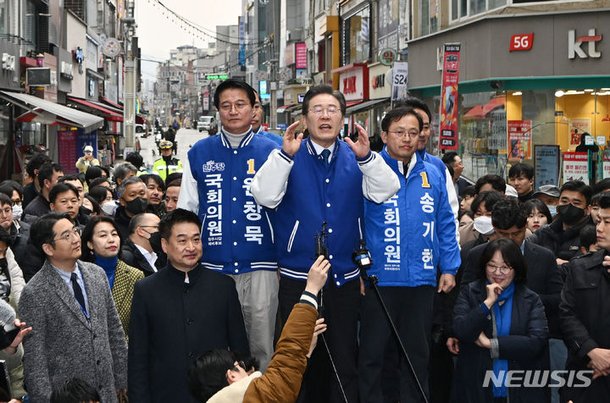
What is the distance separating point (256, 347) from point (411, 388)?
1.22m

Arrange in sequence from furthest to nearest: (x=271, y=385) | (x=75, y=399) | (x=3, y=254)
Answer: (x=3, y=254), (x=75, y=399), (x=271, y=385)

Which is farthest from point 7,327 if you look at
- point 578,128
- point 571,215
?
point 578,128

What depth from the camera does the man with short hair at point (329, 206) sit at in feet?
20.1

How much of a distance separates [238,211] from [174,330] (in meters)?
0.96

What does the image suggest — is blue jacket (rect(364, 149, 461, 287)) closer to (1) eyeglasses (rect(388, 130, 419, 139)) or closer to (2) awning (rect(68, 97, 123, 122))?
(1) eyeglasses (rect(388, 130, 419, 139))

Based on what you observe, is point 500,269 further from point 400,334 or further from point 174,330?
point 174,330

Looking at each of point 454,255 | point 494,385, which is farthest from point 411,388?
point 454,255

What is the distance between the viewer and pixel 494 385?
6633 millimetres

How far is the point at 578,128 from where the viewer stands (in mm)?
22219

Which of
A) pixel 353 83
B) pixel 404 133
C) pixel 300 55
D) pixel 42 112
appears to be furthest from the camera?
pixel 300 55

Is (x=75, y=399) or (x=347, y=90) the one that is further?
(x=347, y=90)

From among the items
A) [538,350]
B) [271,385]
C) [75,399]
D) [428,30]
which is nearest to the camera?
[271,385]

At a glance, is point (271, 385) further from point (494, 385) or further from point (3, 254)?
point (3, 254)

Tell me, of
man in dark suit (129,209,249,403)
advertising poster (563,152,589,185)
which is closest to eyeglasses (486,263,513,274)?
man in dark suit (129,209,249,403)
